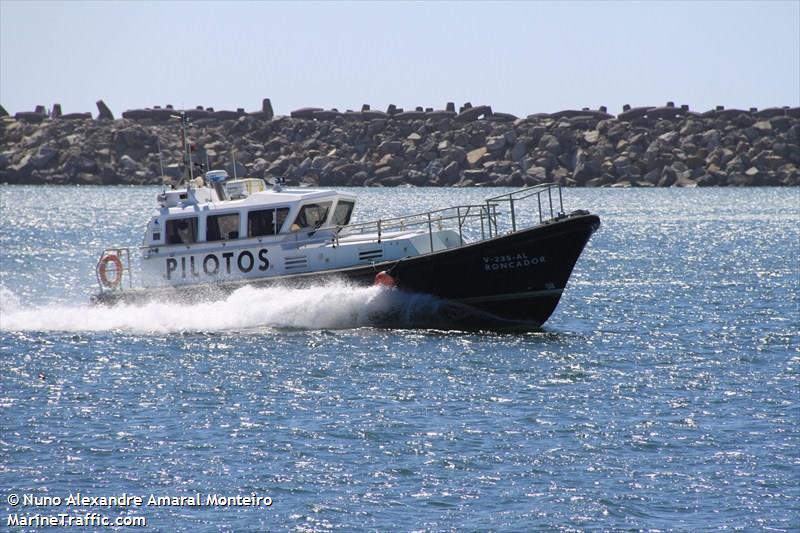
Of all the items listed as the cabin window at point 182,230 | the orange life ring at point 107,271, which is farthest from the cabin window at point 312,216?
the orange life ring at point 107,271

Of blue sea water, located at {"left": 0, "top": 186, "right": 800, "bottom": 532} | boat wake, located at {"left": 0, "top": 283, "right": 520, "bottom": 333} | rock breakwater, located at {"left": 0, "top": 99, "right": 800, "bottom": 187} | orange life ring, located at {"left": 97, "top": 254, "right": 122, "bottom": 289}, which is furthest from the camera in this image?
Answer: rock breakwater, located at {"left": 0, "top": 99, "right": 800, "bottom": 187}

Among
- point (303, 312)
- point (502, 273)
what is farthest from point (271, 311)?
point (502, 273)

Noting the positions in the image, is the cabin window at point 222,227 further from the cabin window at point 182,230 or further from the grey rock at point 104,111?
the grey rock at point 104,111

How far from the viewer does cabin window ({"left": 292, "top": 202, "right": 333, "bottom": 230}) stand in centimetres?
2878

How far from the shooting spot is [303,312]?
2838cm

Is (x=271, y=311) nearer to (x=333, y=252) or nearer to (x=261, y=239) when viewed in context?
(x=261, y=239)

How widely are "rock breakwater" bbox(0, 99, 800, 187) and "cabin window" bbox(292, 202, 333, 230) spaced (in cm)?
9715

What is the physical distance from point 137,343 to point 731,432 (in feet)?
44.8

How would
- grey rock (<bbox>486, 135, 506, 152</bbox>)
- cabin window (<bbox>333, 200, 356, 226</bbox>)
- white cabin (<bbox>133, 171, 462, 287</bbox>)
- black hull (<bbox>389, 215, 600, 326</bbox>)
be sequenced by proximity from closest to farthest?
black hull (<bbox>389, 215, 600, 326</bbox>)
white cabin (<bbox>133, 171, 462, 287</bbox>)
cabin window (<bbox>333, 200, 356, 226</bbox>)
grey rock (<bbox>486, 135, 506, 152</bbox>)

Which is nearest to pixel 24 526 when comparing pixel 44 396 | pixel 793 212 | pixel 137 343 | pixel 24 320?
pixel 44 396

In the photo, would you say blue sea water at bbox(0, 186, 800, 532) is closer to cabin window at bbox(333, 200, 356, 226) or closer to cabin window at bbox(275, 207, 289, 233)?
cabin window at bbox(275, 207, 289, 233)

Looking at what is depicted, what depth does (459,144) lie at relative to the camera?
452 feet

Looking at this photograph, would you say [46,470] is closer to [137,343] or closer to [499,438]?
[499,438]

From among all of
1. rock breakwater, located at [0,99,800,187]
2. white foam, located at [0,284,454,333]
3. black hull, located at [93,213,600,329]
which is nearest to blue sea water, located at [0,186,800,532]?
white foam, located at [0,284,454,333]
